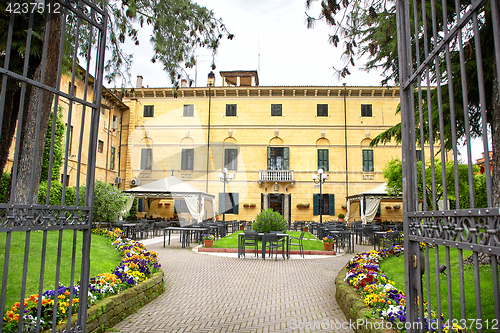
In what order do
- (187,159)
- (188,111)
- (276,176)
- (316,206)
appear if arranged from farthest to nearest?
(188,111) → (187,159) → (276,176) → (316,206)

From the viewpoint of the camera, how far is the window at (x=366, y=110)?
27.2 metres

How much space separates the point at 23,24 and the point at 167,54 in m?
2.57

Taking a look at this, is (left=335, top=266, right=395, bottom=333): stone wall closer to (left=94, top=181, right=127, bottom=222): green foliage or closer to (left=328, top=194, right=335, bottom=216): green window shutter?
(left=94, top=181, right=127, bottom=222): green foliage

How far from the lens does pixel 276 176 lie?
26.7 metres

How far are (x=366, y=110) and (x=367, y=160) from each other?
12.9 feet

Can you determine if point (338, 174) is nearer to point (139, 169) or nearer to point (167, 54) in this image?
point (139, 169)

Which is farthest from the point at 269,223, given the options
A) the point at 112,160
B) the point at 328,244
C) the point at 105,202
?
the point at 112,160

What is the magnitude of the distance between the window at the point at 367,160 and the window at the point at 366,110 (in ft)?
9.27

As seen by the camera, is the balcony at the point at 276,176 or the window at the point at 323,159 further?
the window at the point at 323,159

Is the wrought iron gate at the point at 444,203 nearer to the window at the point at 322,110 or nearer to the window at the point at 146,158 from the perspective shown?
the window at the point at 322,110

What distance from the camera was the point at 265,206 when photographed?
86.9 feet

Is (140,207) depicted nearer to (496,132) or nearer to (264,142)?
(264,142)

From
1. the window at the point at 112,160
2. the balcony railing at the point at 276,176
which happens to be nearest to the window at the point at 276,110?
the balcony railing at the point at 276,176

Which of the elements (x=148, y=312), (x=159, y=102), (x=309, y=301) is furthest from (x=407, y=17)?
(x=159, y=102)
